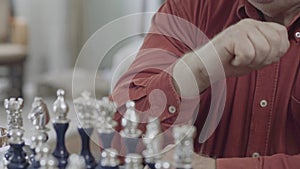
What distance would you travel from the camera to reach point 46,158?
60 centimetres

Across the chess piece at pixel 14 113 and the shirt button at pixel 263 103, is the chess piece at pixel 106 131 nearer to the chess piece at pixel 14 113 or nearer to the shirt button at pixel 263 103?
the chess piece at pixel 14 113

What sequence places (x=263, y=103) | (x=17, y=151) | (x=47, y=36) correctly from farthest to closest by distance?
(x=47, y=36) → (x=263, y=103) → (x=17, y=151)

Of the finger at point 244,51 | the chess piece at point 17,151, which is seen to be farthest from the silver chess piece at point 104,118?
the finger at point 244,51

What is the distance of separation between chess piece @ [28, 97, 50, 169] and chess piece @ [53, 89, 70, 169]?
2cm

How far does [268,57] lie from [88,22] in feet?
11.2

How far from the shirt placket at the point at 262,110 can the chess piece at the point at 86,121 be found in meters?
0.42

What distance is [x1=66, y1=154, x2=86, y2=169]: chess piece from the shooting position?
599mm

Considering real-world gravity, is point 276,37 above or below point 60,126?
above

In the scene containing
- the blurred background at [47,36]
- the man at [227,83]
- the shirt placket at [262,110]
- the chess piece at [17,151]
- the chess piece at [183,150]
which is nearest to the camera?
the chess piece at [183,150]

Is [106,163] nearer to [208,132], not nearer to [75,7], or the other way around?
[208,132]

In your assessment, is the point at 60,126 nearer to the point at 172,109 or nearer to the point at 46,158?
the point at 46,158

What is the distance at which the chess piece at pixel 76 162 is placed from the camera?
1.96 feet

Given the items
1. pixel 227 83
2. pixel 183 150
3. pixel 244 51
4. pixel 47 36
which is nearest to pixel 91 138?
pixel 183 150

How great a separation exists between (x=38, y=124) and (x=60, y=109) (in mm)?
36
